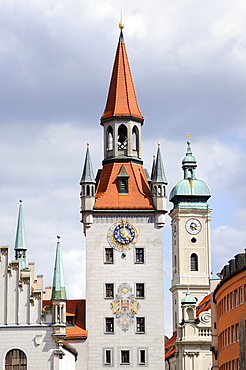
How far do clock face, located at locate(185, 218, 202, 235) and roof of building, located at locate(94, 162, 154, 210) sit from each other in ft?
161

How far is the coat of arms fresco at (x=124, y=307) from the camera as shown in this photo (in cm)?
9100

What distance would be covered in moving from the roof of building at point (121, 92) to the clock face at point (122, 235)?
9.98 meters

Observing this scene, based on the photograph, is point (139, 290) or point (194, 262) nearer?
point (139, 290)

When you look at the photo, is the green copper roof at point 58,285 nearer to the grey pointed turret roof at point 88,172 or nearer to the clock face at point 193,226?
the grey pointed turret roof at point 88,172

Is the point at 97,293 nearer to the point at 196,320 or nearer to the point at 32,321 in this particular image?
the point at 32,321

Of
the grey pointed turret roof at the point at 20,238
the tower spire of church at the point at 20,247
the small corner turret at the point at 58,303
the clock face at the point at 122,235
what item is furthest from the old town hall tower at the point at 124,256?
the tower spire of church at the point at 20,247

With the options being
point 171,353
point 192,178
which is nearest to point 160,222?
point 171,353

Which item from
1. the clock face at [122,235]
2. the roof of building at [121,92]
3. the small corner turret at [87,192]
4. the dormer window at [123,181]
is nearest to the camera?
the clock face at [122,235]

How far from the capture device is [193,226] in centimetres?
14538

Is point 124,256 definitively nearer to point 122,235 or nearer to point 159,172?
point 122,235

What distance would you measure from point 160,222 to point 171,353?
120ft

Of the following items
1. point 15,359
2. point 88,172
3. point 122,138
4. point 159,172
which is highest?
point 122,138

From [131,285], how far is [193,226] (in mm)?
54224

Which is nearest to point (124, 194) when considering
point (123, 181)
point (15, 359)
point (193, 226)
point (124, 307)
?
point (123, 181)
